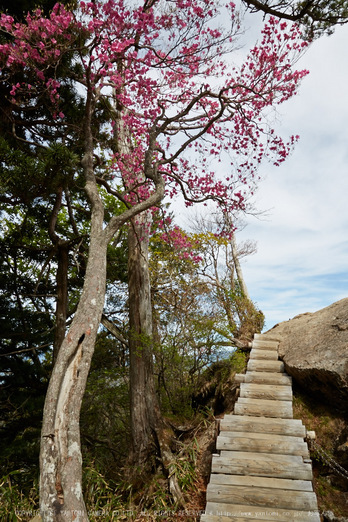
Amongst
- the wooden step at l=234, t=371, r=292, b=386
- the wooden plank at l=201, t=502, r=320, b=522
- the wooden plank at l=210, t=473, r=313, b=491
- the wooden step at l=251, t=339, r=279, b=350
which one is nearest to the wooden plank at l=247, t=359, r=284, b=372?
the wooden step at l=234, t=371, r=292, b=386

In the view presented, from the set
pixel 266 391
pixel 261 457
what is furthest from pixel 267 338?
pixel 261 457

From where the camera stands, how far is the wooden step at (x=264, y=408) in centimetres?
513

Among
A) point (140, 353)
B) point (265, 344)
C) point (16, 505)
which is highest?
point (265, 344)

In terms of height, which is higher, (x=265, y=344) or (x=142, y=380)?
(x=265, y=344)

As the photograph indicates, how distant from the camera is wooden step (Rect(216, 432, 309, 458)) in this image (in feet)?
14.6

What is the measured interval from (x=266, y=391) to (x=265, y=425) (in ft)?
2.45

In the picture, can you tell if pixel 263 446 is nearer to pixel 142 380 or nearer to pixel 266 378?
pixel 266 378

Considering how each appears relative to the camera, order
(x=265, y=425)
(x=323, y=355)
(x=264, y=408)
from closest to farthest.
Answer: (x=265, y=425)
(x=264, y=408)
(x=323, y=355)

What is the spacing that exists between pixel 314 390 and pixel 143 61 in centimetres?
647

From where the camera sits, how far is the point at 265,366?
626 centimetres

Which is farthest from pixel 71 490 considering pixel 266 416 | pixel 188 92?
pixel 188 92

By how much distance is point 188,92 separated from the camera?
780 cm

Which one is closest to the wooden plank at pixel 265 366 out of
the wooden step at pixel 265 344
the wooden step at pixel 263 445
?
the wooden step at pixel 265 344

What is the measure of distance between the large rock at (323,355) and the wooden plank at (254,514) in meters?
1.84
